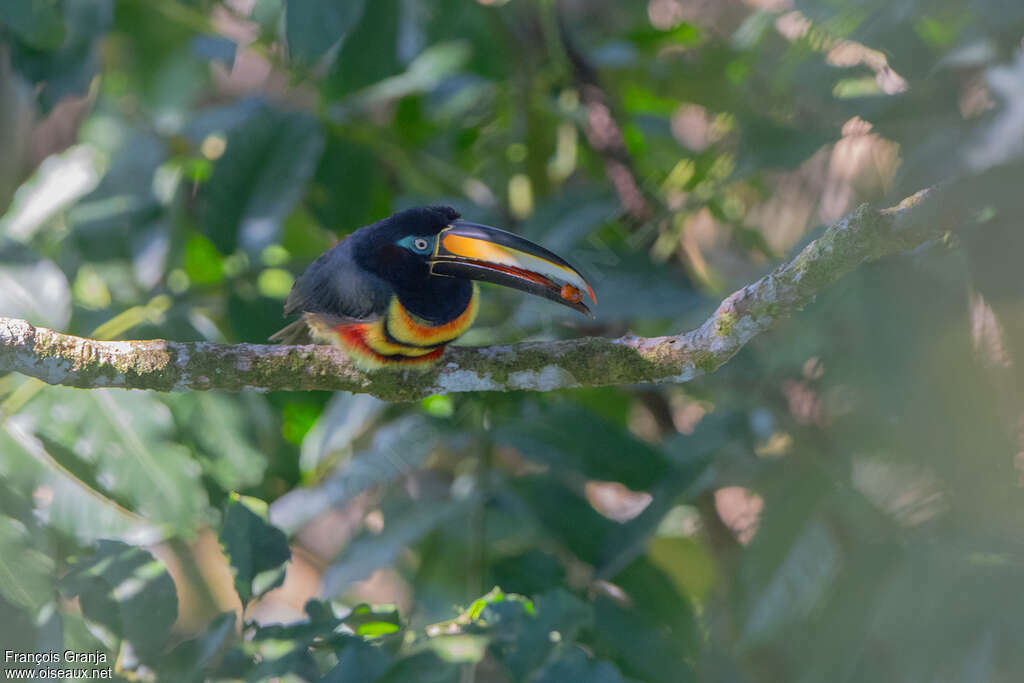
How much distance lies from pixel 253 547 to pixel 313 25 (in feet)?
3.78

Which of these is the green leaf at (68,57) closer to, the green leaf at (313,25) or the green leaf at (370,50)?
the green leaf at (370,50)

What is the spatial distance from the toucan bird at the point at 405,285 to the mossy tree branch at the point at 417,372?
2.0 inches

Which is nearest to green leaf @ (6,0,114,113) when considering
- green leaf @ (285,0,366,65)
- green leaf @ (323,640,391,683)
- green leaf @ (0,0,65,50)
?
green leaf @ (0,0,65,50)

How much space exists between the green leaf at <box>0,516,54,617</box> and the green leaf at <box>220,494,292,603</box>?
32cm

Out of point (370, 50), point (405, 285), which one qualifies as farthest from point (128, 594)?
point (370, 50)

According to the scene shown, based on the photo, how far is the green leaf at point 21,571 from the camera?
4.88 feet

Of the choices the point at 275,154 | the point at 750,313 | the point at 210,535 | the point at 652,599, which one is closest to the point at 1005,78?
the point at 750,313

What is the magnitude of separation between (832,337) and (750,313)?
1.75ft

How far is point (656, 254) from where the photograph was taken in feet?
9.14

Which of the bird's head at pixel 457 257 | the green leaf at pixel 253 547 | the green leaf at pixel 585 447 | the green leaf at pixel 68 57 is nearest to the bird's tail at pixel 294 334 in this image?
the bird's head at pixel 457 257

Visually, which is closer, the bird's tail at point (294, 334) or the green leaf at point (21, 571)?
the green leaf at point (21, 571)

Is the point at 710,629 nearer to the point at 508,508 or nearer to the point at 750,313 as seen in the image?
the point at 508,508

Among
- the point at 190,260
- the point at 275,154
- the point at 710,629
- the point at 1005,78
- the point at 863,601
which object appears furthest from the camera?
the point at 190,260

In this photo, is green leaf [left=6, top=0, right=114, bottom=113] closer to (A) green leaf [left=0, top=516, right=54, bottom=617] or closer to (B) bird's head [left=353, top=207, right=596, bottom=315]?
(B) bird's head [left=353, top=207, right=596, bottom=315]
